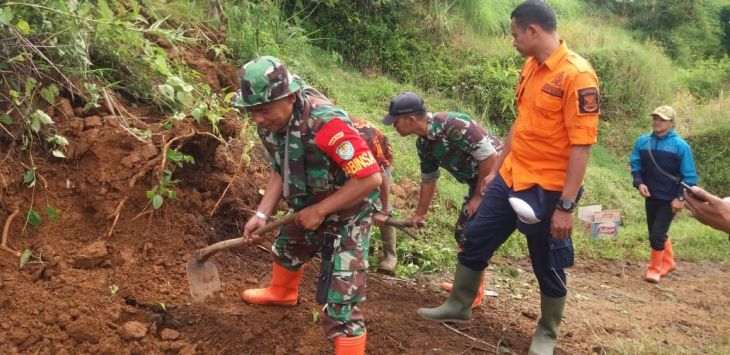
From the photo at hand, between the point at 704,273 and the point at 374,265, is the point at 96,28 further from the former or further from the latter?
the point at 704,273

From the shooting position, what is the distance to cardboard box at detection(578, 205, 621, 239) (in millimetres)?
7250

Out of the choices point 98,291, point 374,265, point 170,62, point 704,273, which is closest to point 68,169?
point 98,291

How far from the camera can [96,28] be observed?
377 cm

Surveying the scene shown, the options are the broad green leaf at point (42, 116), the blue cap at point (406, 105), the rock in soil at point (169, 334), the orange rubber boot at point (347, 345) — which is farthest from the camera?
the blue cap at point (406, 105)

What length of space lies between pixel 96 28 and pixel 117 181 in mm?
1001

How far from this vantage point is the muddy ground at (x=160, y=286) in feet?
9.99

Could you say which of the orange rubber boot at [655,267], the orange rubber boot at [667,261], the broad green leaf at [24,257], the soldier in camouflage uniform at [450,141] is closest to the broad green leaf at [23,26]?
the broad green leaf at [24,257]

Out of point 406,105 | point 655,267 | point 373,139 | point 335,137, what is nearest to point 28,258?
point 335,137

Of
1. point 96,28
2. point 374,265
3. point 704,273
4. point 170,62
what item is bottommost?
point 704,273

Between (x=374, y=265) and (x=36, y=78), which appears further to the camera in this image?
(x=374, y=265)

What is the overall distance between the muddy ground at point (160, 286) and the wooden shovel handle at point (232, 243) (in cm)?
22

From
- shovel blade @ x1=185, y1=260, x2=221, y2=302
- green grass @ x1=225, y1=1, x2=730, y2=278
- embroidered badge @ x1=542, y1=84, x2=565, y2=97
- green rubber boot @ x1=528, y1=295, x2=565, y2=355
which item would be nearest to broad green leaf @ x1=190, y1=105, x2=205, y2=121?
shovel blade @ x1=185, y1=260, x2=221, y2=302

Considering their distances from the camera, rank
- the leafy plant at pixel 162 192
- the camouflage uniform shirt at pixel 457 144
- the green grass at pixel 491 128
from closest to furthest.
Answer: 1. the leafy plant at pixel 162 192
2. the camouflage uniform shirt at pixel 457 144
3. the green grass at pixel 491 128

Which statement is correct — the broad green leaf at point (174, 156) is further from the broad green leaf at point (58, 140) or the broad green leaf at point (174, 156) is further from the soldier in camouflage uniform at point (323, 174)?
the soldier in camouflage uniform at point (323, 174)
